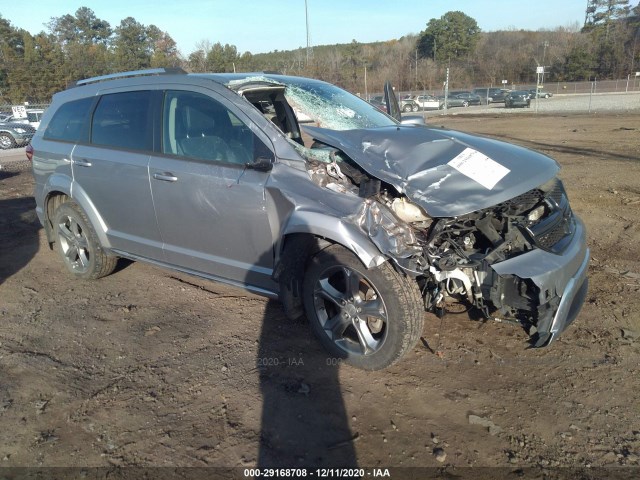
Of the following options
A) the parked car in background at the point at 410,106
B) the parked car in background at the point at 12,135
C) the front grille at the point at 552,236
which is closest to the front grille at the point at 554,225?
the front grille at the point at 552,236

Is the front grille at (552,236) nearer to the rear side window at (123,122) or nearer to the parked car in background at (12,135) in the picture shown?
the rear side window at (123,122)

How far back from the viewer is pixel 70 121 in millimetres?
4863

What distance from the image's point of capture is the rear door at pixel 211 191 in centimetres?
350

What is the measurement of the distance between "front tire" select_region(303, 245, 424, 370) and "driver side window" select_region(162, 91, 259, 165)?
3.32 feet

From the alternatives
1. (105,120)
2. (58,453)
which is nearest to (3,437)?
(58,453)

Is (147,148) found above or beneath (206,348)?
above

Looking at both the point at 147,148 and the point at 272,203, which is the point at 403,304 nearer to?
the point at 272,203

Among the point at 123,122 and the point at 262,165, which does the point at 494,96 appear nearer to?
the point at 123,122

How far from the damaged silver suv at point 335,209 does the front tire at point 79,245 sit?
51 centimetres

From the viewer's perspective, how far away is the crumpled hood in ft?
9.84

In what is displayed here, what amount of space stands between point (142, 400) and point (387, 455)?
1.57 m

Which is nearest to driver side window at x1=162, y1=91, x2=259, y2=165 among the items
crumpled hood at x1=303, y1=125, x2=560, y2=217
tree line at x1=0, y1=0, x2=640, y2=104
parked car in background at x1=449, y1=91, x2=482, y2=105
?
crumpled hood at x1=303, y1=125, x2=560, y2=217

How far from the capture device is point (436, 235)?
3070mm

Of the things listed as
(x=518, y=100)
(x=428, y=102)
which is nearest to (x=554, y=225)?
(x=518, y=100)
